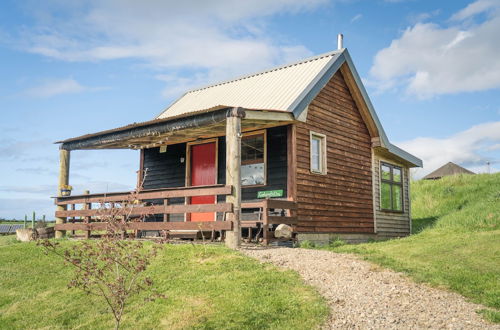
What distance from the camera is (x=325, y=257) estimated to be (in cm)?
1010

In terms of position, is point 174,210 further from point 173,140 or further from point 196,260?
point 173,140

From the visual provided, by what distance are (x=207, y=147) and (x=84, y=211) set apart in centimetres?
417

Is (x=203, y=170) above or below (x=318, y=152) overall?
below

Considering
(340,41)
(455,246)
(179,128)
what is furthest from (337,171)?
(179,128)

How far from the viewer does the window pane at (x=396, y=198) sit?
1903 centimetres

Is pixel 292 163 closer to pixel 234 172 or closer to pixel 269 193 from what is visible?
pixel 269 193

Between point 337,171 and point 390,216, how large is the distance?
4.25 m

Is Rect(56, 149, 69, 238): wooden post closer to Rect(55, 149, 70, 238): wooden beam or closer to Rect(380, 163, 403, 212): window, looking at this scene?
Rect(55, 149, 70, 238): wooden beam

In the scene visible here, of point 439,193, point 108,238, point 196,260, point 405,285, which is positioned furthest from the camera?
point 439,193

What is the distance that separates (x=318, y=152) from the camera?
14.9m

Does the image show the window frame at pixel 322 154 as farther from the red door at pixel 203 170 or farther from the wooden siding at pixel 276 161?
the red door at pixel 203 170

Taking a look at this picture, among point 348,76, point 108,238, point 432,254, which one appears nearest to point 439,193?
point 348,76

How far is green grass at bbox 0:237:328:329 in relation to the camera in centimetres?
679

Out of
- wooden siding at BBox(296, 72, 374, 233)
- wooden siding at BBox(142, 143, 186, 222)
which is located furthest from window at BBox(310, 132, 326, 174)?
wooden siding at BBox(142, 143, 186, 222)
